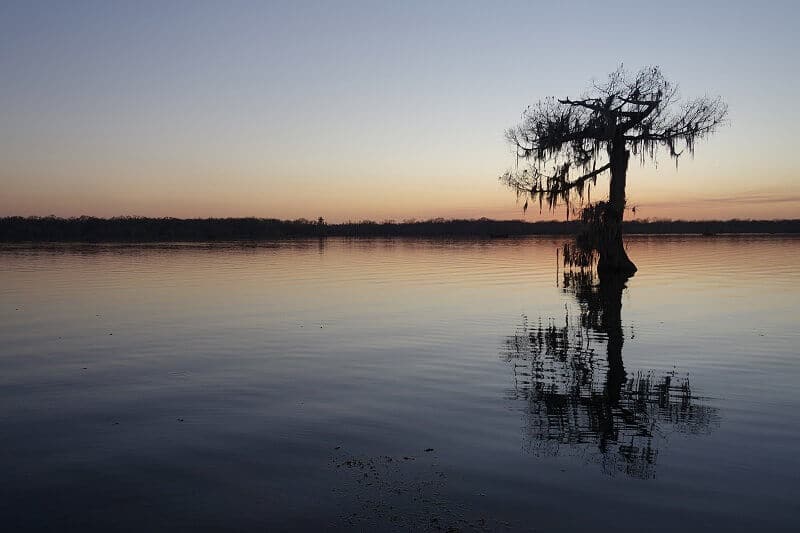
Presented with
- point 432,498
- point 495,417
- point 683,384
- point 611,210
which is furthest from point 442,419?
point 611,210

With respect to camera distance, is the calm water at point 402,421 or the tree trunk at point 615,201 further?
the tree trunk at point 615,201

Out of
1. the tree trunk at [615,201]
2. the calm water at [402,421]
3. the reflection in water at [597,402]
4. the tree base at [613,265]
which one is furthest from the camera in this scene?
the tree base at [613,265]

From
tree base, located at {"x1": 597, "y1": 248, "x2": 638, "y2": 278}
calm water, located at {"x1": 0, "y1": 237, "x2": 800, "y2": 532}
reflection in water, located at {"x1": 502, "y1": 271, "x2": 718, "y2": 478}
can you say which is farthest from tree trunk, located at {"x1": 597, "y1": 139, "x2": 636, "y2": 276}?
reflection in water, located at {"x1": 502, "y1": 271, "x2": 718, "y2": 478}

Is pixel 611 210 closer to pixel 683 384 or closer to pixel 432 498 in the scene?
pixel 683 384

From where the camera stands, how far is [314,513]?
537cm

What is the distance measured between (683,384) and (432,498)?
242 inches

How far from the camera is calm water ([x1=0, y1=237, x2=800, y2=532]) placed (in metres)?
5.48

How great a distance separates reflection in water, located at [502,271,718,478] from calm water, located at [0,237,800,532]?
0.05 meters

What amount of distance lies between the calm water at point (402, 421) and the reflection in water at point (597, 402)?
47mm

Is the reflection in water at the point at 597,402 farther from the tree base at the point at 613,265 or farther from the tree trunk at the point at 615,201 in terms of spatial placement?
the tree base at the point at 613,265

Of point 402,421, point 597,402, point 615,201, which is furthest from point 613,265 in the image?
point 402,421

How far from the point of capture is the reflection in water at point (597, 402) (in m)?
6.97

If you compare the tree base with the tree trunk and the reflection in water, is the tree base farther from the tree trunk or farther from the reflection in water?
the reflection in water

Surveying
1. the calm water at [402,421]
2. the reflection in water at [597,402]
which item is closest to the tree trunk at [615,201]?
the calm water at [402,421]
